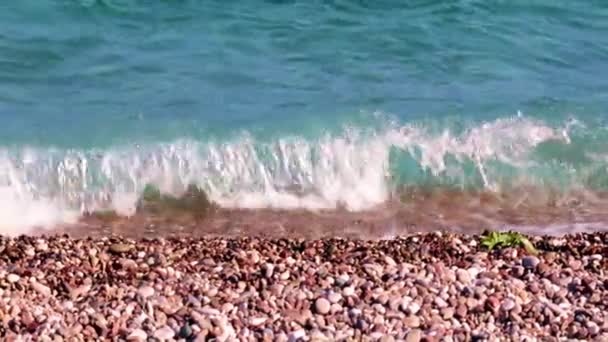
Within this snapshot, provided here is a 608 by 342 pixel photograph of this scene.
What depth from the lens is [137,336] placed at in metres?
6.56

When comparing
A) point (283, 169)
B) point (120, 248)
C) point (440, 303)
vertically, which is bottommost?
point (283, 169)

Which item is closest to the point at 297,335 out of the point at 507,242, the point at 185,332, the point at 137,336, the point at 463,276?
the point at 185,332

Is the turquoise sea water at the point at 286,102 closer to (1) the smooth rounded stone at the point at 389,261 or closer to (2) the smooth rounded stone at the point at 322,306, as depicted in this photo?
(1) the smooth rounded stone at the point at 389,261

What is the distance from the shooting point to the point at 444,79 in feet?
41.4

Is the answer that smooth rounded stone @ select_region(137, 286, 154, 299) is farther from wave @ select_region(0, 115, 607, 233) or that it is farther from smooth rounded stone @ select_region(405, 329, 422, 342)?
wave @ select_region(0, 115, 607, 233)

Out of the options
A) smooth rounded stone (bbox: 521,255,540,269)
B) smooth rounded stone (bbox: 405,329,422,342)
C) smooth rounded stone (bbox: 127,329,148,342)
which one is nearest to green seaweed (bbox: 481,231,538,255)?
smooth rounded stone (bbox: 521,255,540,269)

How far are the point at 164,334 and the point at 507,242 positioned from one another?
283cm

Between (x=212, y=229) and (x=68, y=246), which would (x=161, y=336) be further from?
(x=212, y=229)

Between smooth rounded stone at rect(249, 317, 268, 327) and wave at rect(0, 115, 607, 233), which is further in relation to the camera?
wave at rect(0, 115, 607, 233)

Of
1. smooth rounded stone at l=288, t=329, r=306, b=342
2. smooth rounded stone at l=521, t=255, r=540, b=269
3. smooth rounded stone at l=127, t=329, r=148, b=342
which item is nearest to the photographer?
smooth rounded stone at l=127, t=329, r=148, b=342

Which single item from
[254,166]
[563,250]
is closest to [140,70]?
[254,166]

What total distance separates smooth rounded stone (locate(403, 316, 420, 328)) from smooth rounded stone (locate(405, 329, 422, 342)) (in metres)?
0.09

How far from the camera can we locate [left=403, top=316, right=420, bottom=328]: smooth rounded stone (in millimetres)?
6848

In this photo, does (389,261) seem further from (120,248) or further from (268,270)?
(120,248)
